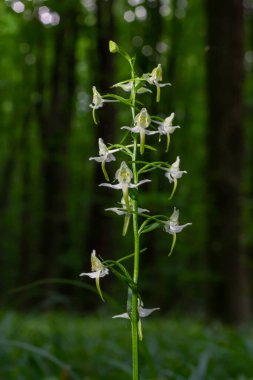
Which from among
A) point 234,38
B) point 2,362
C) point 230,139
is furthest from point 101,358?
point 234,38

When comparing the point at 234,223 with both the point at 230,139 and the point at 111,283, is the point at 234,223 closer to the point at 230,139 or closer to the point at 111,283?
the point at 230,139

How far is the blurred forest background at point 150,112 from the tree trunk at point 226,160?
1 cm

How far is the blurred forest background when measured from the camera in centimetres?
735

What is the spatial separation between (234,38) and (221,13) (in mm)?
343

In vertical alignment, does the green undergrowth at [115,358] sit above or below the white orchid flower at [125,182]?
below

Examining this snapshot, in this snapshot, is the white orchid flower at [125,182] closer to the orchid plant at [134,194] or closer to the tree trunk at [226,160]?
the orchid plant at [134,194]

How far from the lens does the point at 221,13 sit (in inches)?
293

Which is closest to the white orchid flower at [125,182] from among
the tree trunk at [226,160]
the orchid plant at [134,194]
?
the orchid plant at [134,194]

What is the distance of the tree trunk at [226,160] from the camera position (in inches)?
291

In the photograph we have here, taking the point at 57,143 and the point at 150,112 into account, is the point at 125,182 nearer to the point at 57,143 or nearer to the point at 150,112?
the point at 150,112

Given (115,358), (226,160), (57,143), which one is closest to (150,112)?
(115,358)

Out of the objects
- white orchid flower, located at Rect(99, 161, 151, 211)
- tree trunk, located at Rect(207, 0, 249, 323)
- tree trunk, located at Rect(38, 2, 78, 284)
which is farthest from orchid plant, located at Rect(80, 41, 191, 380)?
tree trunk, located at Rect(38, 2, 78, 284)

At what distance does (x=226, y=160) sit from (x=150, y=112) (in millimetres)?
3943

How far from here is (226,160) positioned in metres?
7.46
